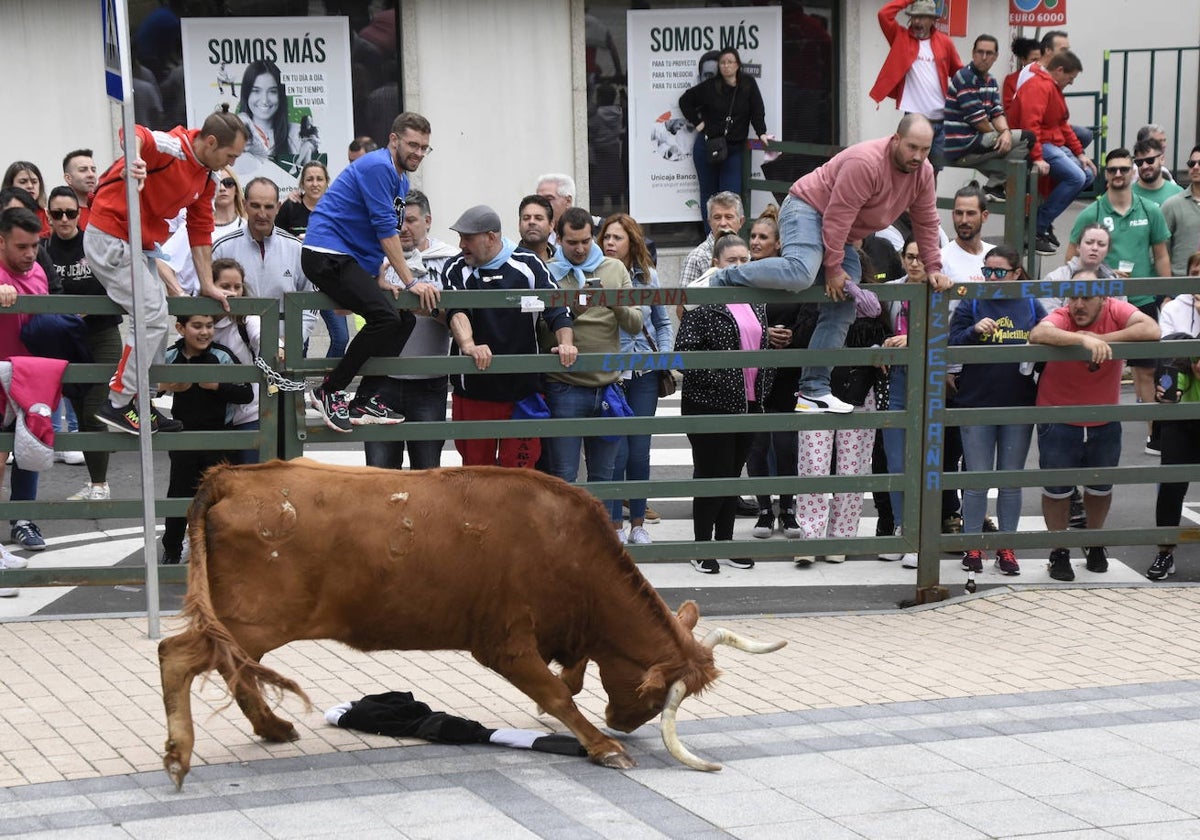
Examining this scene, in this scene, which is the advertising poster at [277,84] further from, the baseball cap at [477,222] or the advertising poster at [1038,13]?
the baseball cap at [477,222]

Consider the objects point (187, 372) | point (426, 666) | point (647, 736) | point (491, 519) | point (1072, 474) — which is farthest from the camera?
point (1072, 474)

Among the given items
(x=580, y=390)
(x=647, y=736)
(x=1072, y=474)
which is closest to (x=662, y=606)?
(x=647, y=736)

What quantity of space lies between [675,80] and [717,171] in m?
1.08

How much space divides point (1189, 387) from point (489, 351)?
4223 millimetres

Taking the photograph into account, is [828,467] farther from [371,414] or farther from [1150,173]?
[1150,173]

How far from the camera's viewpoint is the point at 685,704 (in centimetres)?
684

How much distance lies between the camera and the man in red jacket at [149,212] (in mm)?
7691

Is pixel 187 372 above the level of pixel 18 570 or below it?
above

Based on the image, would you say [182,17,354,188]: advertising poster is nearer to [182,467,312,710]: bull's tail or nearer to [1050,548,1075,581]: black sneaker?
[1050,548,1075,581]: black sneaker

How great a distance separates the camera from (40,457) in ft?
26.3

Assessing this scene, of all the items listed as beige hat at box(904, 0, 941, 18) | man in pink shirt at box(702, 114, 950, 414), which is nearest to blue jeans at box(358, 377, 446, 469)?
man in pink shirt at box(702, 114, 950, 414)

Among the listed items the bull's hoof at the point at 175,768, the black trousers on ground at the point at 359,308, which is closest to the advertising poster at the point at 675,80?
the black trousers on ground at the point at 359,308

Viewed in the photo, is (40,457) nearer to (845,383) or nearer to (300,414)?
(300,414)

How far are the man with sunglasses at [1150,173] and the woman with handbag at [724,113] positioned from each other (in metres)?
4.45
